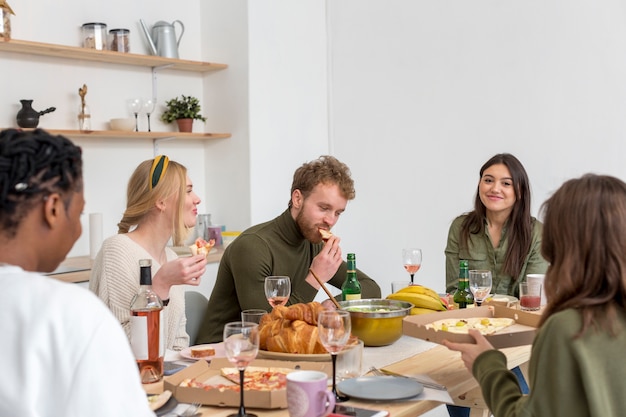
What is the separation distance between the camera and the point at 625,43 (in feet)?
13.8

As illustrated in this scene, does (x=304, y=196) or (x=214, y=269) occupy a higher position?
(x=304, y=196)

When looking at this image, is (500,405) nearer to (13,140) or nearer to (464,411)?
(13,140)

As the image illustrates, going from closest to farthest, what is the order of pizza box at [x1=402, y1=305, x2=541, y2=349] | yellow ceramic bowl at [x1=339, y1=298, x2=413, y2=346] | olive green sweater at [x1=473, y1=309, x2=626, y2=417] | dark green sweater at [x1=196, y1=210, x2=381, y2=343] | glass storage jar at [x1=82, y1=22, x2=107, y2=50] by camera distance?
olive green sweater at [x1=473, y1=309, x2=626, y2=417], pizza box at [x1=402, y1=305, x2=541, y2=349], yellow ceramic bowl at [x1=339, y1=298, x2=413, y2=346], dark green sweater at [x1=196, y1=210, x2=381, y2=343], glass storage jar at [x1=82, y1=22, x2=107, y2=50]

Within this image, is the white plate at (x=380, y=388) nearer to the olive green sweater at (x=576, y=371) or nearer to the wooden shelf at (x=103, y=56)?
the olive green sweater at (x=576, y=371)

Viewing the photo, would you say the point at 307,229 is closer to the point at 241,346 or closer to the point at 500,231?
the point at 500,231

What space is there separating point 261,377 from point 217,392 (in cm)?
16

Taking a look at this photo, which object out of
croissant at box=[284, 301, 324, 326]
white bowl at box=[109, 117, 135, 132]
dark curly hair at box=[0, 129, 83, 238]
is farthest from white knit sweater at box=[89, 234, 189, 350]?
white bowl at box=[109, 117, 135, 132]

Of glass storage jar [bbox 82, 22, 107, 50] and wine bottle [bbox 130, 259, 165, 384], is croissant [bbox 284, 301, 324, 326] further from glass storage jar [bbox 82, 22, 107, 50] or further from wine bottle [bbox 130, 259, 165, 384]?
glass storage jar [bbox 82, 22, 107, 50]

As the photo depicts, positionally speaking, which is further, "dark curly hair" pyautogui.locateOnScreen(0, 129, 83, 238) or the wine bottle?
the wine bottle

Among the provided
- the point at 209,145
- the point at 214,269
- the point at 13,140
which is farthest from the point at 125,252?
the point at 209,145

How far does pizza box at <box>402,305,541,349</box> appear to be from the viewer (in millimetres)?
1972

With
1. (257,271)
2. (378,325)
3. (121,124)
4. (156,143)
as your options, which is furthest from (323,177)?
(156,143)

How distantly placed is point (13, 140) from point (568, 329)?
1081mm

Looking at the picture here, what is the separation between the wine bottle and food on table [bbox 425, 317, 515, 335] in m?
0.72
